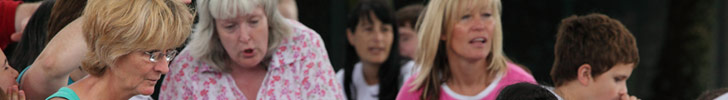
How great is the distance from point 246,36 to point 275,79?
0.28 metres

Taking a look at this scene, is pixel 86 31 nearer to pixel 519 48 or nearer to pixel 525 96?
pixel 525 96

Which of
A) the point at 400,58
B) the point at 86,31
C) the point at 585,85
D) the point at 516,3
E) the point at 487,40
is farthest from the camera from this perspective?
the point at 516,3

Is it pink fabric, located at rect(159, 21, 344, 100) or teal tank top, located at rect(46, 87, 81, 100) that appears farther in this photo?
pink fabric, located at rect(159, 21, 344, 100)

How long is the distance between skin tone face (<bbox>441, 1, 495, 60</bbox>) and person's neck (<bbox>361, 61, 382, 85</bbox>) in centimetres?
140

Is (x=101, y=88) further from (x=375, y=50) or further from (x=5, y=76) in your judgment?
(x=375, y=50)

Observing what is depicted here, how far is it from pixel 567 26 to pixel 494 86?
409mm

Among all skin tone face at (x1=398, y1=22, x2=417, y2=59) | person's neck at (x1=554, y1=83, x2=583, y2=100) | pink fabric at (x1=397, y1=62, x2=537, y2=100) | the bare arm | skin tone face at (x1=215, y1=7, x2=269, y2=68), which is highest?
the bare arm

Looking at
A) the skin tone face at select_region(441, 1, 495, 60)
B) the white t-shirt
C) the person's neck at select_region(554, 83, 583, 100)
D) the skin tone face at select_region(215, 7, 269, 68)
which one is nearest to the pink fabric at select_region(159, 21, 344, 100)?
the skin tone face at select_region(215, 7, 269, 68)

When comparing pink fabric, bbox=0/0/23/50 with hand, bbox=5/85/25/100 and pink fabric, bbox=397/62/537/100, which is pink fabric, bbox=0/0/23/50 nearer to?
hand, bbox=5/85/25/100

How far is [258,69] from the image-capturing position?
397 cm

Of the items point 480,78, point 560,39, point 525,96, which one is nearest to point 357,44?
point 480,78

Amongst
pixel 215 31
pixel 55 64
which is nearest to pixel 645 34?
pixel 215 31

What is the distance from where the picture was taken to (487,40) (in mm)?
4016

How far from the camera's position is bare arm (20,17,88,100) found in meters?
3.06
